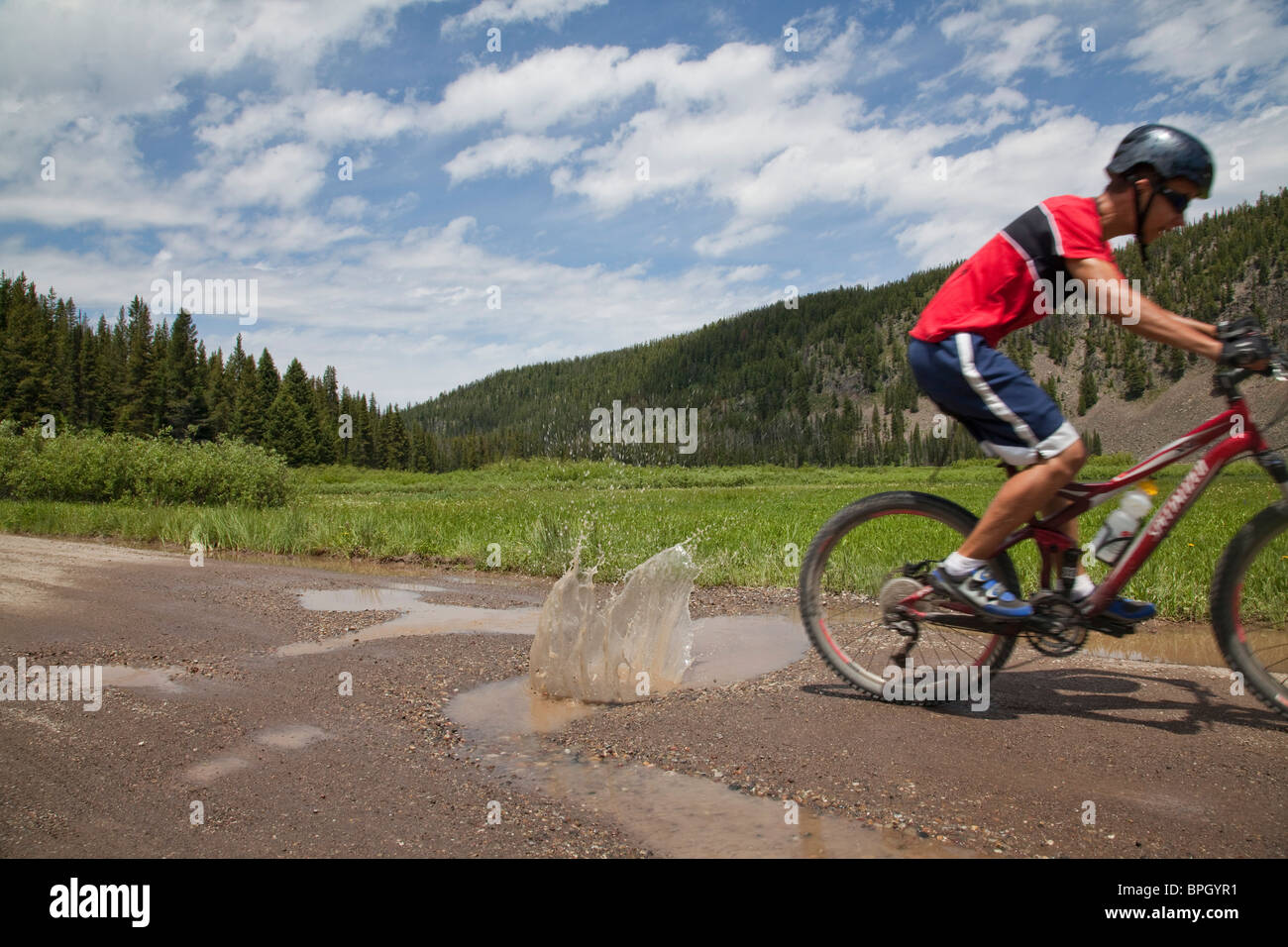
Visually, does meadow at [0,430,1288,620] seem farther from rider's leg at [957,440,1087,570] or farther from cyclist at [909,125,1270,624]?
cyclist at [909,125,1270,624]

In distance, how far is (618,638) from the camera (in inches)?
208

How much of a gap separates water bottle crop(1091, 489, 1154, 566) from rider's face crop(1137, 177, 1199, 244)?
130 centimetres

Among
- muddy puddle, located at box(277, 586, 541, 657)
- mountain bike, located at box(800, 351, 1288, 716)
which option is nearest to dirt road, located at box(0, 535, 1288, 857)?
mountain bike, located at box(800, 351, 1288, 716)

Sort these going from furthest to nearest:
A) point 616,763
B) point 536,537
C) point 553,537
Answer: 1. point 536,537
2. point 553,537
3. point 616,763

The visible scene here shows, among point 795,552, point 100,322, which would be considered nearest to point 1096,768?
point 795,552

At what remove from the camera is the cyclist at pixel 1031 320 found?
13.2ft

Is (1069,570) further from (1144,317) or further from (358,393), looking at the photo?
(358,393)

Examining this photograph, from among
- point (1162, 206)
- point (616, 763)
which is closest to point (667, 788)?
point (616, 763)

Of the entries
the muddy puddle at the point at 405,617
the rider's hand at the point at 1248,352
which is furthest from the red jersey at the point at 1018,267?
the muddy puddle at the point at 405,617

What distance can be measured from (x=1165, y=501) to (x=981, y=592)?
104 centimetres

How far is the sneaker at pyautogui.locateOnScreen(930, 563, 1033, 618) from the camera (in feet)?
14.3

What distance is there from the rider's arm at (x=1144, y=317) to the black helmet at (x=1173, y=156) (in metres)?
0.57

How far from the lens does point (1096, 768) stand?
12.1ft

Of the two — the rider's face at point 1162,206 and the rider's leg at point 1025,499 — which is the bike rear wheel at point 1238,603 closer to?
the rider's leg at point 1025,499
